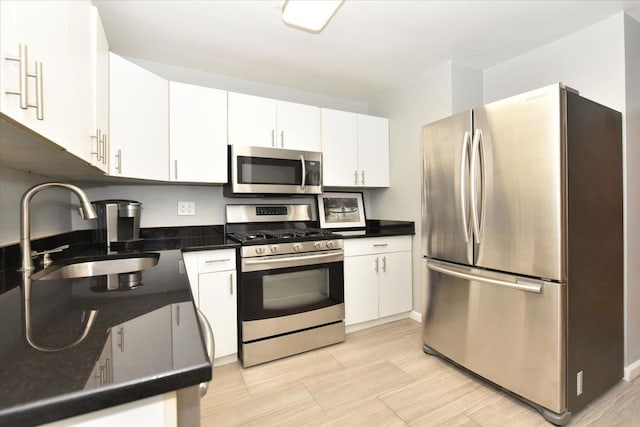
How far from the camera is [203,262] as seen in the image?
6.56 ft

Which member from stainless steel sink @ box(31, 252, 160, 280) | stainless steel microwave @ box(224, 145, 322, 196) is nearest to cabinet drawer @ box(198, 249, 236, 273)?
stainless steel sink @ box(31, 252, 160, 280)

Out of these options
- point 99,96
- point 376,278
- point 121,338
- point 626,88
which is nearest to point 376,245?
point 376,278

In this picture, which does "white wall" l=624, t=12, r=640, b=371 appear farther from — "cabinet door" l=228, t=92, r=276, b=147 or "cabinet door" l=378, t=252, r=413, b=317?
"cabinet door" l=228, t=92, r=276, b=147

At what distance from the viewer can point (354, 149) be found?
290cm

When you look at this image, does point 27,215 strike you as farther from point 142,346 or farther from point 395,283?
point 395,283

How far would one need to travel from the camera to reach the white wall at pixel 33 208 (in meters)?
1.35

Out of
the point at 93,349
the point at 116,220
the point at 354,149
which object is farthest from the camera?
the point at 354,149

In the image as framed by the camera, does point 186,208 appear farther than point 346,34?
Yes

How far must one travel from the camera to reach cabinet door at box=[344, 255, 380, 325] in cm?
253

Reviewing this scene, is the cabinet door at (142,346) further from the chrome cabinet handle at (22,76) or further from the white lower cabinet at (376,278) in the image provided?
the white lower cabinet at (376,278)

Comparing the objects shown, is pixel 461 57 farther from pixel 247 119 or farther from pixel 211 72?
pixel 211 72

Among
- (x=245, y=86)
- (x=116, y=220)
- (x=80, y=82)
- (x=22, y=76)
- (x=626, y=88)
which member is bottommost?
(x=116, y=220)

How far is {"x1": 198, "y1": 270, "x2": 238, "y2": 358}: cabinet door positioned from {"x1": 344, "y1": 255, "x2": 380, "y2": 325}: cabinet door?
3.03 feet

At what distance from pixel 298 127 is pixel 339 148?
0.45m
